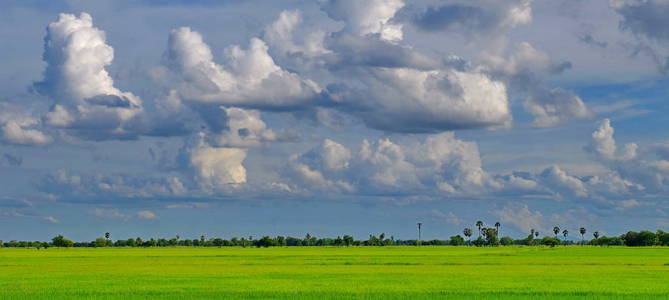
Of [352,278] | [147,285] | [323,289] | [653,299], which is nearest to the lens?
[653,299]

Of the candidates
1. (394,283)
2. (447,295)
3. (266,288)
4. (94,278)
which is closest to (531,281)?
(394,283)

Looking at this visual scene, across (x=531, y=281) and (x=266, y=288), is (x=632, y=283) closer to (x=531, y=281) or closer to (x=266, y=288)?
(x=531, y=281)

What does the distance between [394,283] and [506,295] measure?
35.9ft

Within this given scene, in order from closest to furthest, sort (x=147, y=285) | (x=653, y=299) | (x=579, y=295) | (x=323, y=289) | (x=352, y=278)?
(x=653, y=299) < (x=579, y=295) < (x=323, y=289) < (x=147, y=285) < (x=352, y=278)

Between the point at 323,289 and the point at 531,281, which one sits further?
the point at 531,281

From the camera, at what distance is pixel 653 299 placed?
139ft

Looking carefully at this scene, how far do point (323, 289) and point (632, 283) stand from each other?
23041 mm

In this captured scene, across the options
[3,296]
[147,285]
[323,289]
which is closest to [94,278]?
[147,285]

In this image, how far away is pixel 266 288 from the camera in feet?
165

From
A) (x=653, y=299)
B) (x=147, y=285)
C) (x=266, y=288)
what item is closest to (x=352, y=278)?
(x=266, y=288)

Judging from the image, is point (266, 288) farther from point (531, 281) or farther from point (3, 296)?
point (531, 281)

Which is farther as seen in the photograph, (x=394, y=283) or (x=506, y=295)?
(x=394, y=283)

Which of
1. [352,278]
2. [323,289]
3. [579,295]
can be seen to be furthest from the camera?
[352,278]

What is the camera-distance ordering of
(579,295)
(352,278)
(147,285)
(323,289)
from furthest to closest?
(352,278) < (147,285) < (323,289) < (579,295)
